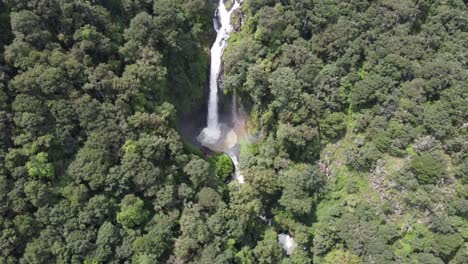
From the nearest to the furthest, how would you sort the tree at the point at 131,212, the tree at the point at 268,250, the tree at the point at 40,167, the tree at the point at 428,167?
the tree at the point at 40,167 → the tree at the point at 131,212 → the tree at the point at 428,167 → the tree at the point at 268,250

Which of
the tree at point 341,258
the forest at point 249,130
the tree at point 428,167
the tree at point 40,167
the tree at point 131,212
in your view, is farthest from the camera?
the tree at point 428,167

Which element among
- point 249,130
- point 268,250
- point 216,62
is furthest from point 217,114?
point 268,250

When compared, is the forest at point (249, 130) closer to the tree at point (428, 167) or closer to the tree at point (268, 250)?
the tree at point (428, 167)

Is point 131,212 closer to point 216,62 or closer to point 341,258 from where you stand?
point 341,258

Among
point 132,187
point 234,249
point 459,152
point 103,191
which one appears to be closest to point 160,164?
point 132,187

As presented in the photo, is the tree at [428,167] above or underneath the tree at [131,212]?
above

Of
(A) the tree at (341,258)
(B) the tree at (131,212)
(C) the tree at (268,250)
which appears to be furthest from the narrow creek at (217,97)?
(A) the tree at (341,258)
